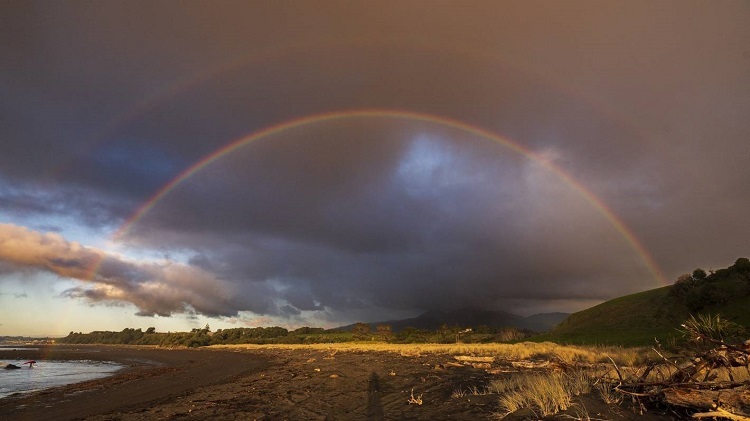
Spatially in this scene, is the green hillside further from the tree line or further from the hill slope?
the tree line

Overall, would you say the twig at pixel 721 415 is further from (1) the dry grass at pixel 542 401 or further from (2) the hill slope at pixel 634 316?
(2) the hill slope at pixel 634 316

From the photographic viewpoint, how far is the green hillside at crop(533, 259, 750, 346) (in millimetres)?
60706

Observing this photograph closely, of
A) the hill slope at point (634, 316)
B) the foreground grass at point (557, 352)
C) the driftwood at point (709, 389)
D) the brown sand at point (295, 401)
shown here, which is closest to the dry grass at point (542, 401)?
the brown sand at point (295, 401)

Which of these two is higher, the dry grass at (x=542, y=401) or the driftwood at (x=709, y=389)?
the driftwood at (x=709, y=389)

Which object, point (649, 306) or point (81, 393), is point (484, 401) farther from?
point (649, 306)

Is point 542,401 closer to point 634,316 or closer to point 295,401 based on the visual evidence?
point 295,401

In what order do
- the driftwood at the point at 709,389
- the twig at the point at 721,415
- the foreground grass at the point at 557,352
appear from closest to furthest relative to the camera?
the twig at the point at 721,415 → the driftwood at the point at 709,389 → the foreground grass at the point at 557,352

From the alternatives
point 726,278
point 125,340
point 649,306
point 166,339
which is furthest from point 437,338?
point 125,340

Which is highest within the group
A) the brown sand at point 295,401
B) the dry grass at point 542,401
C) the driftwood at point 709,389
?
the driftwood at point 709,389

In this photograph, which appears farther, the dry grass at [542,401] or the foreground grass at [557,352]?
the foreground grass at [557,352]

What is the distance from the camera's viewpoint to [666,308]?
7506cm

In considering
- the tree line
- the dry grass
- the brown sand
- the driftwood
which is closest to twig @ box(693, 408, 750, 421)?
the driftwood

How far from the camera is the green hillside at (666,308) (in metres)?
60.7

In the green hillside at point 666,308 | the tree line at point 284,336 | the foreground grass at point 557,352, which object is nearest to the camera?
the foreground grass at point 557,352
